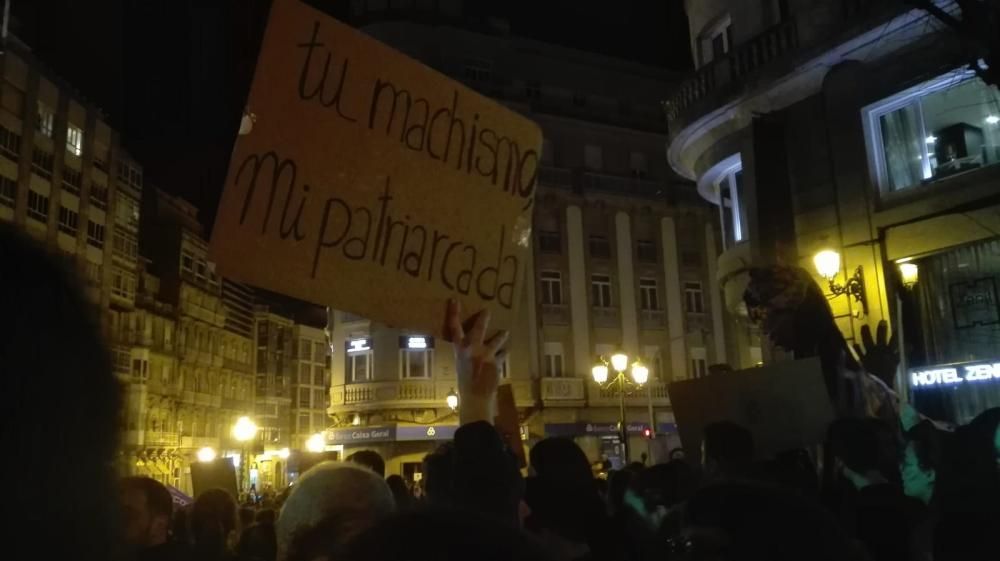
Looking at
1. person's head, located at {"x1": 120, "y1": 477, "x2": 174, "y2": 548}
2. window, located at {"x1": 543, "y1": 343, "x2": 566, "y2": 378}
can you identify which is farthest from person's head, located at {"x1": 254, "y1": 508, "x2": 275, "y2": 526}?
window, located at {"x1": 543, "y1": 343, "x2": 566, "y2": 378}

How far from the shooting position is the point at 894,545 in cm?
357

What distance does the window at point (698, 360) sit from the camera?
43.7m

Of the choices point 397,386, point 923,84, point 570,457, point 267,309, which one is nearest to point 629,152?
point 397,386

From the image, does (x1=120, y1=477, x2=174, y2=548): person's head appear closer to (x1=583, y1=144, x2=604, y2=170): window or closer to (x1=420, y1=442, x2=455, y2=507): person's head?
(x1=420, y1=442, x2=455, y2=507): person's head

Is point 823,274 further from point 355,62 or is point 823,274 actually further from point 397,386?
point 397,386

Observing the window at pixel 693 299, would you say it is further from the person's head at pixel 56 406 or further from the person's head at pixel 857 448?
the person's head at pixel 56 406

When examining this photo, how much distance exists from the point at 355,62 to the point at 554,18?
44363 millimetres

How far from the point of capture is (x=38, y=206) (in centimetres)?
4797

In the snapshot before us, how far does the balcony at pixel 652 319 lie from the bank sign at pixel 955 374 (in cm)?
3123

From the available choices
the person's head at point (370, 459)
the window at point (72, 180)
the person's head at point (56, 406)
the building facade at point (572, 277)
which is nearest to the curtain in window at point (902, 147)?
the person's head at point (370, 459)

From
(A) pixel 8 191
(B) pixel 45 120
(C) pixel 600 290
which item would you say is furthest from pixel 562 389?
(B) pixel 45 120

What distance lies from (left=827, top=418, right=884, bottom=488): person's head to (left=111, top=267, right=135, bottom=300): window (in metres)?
58.4

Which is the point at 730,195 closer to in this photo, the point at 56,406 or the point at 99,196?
the point at 56,406

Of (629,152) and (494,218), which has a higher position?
(629,152)
